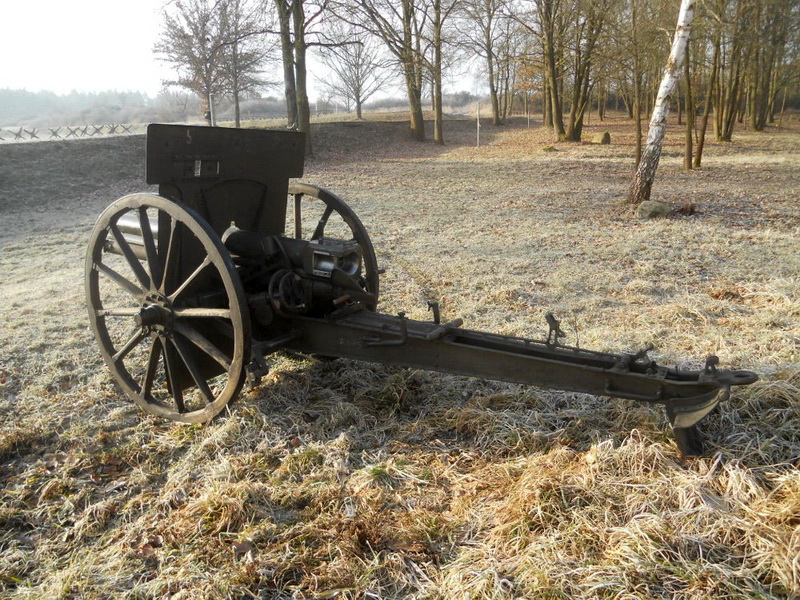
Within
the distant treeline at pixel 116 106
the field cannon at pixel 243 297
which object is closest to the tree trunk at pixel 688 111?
the field cannon at pixel 243 297

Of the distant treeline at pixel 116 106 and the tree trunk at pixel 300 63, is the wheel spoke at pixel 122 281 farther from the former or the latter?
the distant treeline at pixel 116 106

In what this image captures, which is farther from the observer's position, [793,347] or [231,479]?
[793,347]

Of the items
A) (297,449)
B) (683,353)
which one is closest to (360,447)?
(297,449)

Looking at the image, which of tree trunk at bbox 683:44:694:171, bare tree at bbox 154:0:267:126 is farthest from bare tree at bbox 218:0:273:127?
tree trunk at bbox 683:44:694:171

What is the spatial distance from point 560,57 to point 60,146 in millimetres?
19817

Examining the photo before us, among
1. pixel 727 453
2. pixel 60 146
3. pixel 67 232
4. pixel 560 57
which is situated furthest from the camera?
pixel 560 57

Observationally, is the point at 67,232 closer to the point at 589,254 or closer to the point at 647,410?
the point at 589,254

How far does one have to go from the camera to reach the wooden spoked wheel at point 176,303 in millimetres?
3475

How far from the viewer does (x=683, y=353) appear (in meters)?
4.49

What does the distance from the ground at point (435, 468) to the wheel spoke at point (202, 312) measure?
71 cm

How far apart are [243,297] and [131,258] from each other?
1.13 meters

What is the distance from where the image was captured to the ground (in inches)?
98.4

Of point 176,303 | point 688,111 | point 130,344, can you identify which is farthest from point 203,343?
point 688,111

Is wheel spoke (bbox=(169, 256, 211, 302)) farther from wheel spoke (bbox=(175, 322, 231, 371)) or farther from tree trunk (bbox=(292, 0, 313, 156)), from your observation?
tree trunk (bbox=(292, 0, 313, 156))
